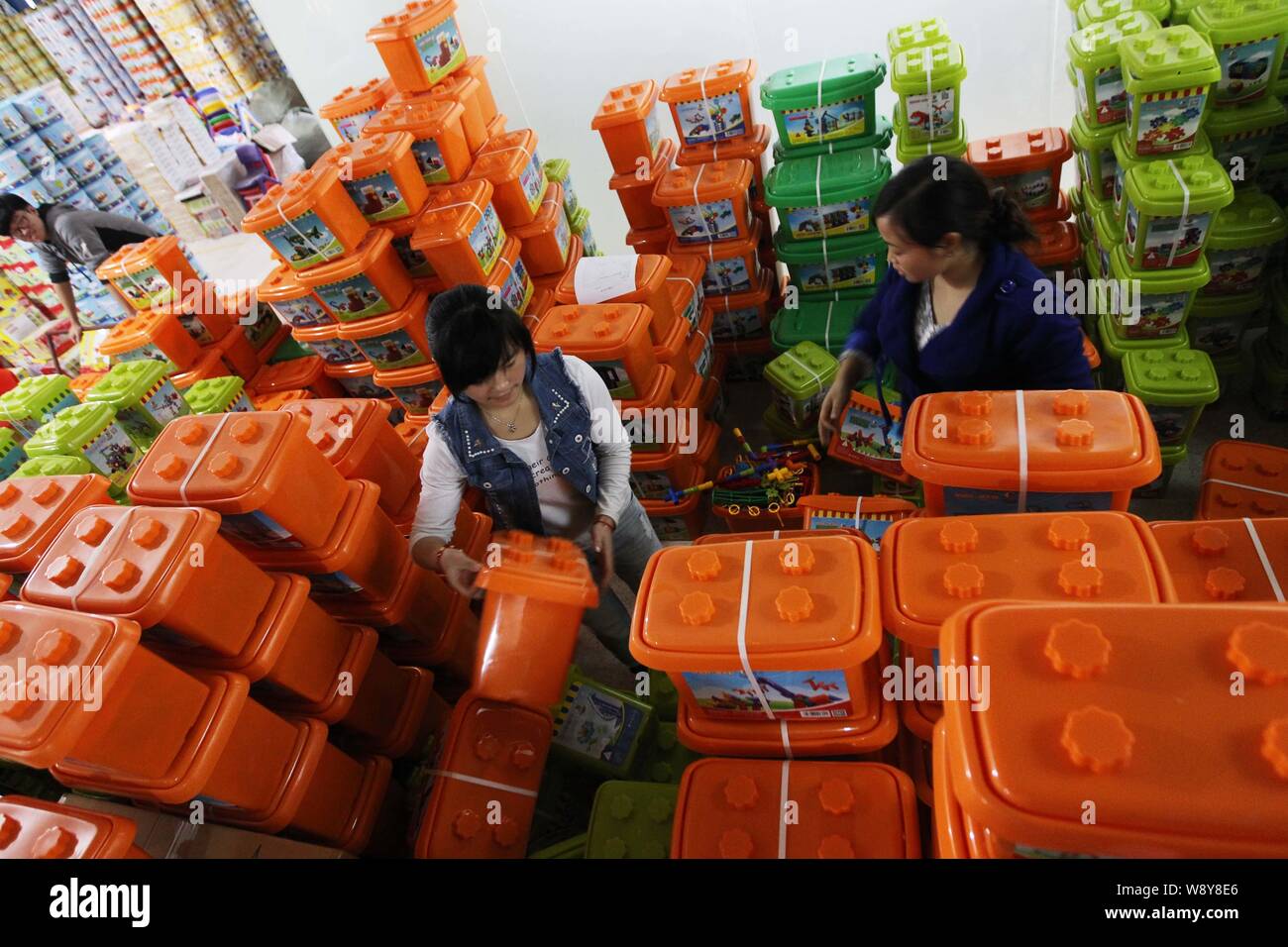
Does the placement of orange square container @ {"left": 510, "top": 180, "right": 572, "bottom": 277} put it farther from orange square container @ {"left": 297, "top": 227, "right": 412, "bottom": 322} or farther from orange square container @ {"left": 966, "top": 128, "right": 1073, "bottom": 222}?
orange square container @ {"left": 966, "top": 128, "right": 1073, "bottom": 222}

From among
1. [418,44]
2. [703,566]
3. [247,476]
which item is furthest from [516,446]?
[418,44]

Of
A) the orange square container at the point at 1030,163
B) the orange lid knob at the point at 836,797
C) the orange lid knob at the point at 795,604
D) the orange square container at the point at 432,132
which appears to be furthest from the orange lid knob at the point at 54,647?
the orange square container at the point at 1030,163

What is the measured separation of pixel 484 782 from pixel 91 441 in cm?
216

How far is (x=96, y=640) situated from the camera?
118 centimetres

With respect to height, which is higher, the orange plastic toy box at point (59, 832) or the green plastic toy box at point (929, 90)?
the orange plastic toy box at point (59, 832)

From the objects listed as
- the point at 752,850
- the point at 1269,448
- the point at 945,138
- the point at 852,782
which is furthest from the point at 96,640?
the point at 945,138

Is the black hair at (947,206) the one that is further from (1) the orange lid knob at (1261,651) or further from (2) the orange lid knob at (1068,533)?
(1) the orange lid knob at (1261,651)

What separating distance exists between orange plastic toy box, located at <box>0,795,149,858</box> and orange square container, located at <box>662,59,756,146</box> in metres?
3.13

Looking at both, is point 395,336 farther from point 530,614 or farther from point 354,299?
point 530,614

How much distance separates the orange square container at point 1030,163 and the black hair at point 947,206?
1564 mm

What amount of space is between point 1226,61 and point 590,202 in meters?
3.49

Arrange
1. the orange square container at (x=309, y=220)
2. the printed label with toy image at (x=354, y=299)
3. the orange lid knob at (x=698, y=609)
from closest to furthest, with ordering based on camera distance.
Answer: the orange lid knob at (x=698, y=609) → the orange square container at (x=309, y=220) → the printed label with toy image at (x=354, y=299)

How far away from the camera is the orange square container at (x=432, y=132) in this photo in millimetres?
2859

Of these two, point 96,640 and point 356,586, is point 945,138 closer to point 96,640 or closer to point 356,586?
point 356,586
